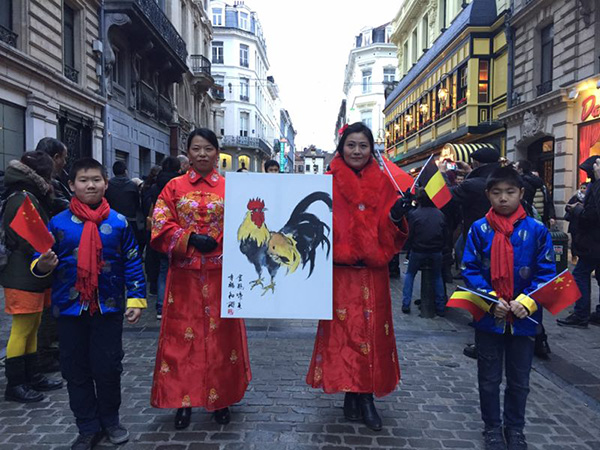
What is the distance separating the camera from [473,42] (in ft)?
59.8

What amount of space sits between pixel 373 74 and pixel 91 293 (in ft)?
183

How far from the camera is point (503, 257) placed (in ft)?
9.32

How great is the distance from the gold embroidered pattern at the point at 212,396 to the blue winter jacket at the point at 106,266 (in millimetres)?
735

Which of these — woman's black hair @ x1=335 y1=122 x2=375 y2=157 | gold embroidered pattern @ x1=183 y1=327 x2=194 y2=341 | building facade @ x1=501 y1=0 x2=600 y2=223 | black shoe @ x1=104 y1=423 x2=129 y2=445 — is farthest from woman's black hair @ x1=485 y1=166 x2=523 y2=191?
building facade @ x1=501 y1=0 x2=600 y2=223

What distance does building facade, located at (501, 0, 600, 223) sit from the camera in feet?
39.1

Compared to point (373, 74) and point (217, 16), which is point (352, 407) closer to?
point (217, 16)

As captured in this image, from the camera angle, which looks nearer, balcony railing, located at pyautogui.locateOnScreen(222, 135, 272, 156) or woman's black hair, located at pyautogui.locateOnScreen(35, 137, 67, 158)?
woman's black hair, located at pyautogui.locateOnScreen(35, 137, 67, 158)

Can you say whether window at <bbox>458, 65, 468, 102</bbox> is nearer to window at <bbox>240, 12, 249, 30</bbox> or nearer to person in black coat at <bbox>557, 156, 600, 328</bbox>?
person in black coat at <bbox>557, 156, 600, 328</bbox>

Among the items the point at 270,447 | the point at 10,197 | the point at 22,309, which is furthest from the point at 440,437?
the point at 10,197

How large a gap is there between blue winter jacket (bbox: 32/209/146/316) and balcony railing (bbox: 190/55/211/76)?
25.6 meters

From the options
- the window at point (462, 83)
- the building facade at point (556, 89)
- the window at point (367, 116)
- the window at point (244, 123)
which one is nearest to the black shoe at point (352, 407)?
the building facade at point (556, 89)

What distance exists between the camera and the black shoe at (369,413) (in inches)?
127

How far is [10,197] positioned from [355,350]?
260 cm

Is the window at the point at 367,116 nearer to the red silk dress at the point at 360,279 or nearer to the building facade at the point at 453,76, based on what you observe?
the building facade at the point at 453,76
